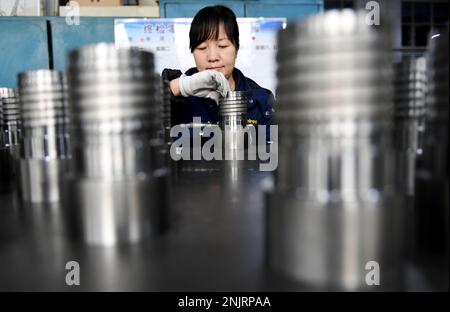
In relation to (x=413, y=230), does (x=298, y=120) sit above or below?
above

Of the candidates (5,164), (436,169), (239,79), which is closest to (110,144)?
(436,169)

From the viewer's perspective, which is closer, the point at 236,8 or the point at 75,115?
the point at 75,115

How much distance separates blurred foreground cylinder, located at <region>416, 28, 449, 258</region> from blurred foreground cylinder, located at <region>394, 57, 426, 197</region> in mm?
149

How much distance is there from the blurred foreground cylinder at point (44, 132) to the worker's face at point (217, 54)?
2.30 m

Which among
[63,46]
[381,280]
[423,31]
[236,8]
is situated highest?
[423,31]

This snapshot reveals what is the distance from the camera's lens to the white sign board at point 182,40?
310 cm

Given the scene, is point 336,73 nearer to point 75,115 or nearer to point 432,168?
point 432,168

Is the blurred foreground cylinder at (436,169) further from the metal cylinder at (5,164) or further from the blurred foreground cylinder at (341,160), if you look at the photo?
the metal cylinder at (5,164)

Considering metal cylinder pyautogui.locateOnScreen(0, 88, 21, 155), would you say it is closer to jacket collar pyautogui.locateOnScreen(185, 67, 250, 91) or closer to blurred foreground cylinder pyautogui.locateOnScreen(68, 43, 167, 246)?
blurred foreground cylinder pyautogui.locateOnScreen(68, 43, 167, 246)

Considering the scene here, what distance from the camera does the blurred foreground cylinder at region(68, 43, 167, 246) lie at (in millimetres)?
432

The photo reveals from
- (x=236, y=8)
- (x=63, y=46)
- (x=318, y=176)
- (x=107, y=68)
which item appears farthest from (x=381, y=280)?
(x=63, y=46)

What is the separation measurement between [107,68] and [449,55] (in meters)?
0.36

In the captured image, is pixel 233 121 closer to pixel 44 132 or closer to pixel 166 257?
pixel 44 132

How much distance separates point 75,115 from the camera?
448 millimetres
